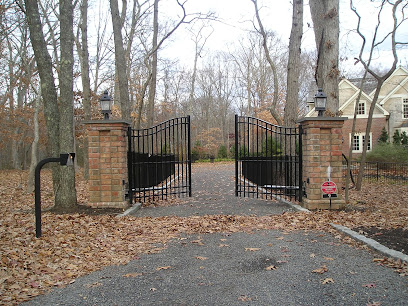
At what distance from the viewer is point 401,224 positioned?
5934mm

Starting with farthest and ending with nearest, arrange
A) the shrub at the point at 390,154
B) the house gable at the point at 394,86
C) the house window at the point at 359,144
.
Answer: the house gable at the point at 394,86, the house window at the point at 359,144, the shrub at the point at 390,154

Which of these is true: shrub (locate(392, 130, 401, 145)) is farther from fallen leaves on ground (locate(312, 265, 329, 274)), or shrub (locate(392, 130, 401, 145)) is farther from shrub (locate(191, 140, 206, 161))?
fallen leaves on ground (locate(312, 265, 329, 274))

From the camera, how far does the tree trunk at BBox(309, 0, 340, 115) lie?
8688mm

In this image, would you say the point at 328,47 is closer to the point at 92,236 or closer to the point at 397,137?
the point at 92,236

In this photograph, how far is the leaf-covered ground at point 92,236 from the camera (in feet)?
12.3

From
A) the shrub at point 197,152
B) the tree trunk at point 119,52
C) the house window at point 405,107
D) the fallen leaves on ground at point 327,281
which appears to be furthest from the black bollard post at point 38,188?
the shrub at point 197,152

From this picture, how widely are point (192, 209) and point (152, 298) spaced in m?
5.15

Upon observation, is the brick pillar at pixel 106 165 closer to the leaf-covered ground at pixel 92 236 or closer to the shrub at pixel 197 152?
the leaf-covered ground at pixel 92 236

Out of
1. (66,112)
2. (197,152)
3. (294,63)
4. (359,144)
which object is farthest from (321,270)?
(197,152)

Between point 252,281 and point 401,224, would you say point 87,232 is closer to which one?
point 252,281

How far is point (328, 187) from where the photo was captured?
724cm

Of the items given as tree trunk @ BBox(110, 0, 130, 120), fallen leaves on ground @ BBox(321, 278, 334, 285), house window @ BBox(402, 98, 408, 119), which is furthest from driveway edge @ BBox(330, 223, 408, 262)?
house window @ BBox(402, 98, 408, 119)

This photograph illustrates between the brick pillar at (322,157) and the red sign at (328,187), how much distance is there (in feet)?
0.92

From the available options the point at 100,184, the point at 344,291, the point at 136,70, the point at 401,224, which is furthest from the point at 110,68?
the point at 344,291
